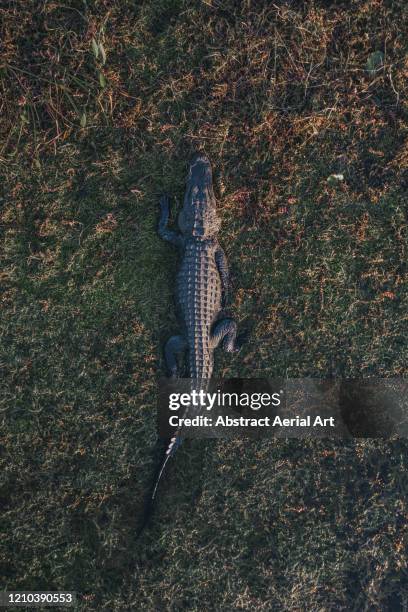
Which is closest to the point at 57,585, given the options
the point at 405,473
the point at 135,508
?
the point at 135,508

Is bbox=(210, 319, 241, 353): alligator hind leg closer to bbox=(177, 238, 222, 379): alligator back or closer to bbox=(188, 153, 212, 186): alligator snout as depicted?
bbox=(177, 238, 222, 379): alligator back

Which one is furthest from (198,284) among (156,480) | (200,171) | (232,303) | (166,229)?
(156,480)

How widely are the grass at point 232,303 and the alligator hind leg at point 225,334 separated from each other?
134 millimetres

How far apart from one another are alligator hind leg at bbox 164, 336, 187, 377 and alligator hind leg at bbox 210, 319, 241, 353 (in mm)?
231

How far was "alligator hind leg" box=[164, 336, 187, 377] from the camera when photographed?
124 inches

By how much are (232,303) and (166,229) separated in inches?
29.6

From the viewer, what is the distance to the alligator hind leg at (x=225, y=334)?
10.4ft

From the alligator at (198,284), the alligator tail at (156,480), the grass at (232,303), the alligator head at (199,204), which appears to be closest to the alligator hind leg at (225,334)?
the alligator at (198,284)

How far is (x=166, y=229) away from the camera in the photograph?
3.19 meters

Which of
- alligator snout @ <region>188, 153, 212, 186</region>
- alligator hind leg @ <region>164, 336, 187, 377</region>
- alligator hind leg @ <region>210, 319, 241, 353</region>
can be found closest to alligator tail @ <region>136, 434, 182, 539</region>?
alligator hind leg @ <region>164, 336, 187, 377</region>

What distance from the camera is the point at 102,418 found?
327 cm

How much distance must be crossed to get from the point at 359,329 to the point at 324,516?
1475 millimetres

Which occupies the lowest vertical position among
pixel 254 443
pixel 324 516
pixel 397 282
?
pixel 324 516

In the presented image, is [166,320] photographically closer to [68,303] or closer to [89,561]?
[68,303]
